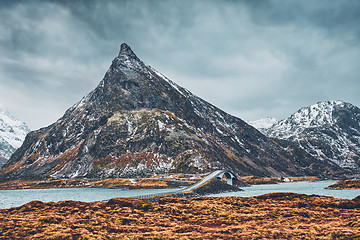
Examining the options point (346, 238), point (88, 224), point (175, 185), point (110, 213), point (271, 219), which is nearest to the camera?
point (346, 238)

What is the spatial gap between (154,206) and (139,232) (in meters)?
14.2

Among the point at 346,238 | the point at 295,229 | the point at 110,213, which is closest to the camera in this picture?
the point at 346,238

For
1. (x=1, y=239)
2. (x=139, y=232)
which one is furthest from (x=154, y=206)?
(x=1, y=239)

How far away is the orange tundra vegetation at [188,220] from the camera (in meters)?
27.8

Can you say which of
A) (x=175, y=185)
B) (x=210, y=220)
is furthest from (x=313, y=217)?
(x=175, y=185)

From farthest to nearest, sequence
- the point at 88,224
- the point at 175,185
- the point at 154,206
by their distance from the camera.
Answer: the point at 175,185 < the point at 154,206 < the point at 88,224

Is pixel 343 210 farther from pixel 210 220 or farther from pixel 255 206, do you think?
pixel 210 220

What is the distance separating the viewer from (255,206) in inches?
1837

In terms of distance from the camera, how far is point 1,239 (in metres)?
26.6

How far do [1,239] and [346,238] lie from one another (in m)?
33.6

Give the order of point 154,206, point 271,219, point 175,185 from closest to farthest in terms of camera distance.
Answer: point 271,219
point 154,206
point 175,185

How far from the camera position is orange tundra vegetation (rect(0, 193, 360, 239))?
91.0ft

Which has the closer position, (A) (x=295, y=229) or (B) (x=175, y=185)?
(A) (x=295, y=229)

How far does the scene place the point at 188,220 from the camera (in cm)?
3862
